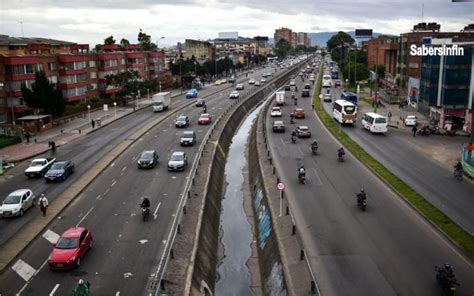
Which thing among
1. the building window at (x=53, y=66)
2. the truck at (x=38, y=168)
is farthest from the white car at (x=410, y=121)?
the building window at (x=53, y=66)

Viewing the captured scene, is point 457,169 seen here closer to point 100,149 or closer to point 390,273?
point 390,273

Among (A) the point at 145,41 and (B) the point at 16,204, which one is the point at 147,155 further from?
(A) the point at 145,41

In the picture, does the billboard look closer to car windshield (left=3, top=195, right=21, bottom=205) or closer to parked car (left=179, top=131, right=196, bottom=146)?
parked car (left=179, top=131, right=196, bottom=146)

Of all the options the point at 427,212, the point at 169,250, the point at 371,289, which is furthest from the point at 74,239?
the point at 427,212

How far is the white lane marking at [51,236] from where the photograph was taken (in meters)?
28.5

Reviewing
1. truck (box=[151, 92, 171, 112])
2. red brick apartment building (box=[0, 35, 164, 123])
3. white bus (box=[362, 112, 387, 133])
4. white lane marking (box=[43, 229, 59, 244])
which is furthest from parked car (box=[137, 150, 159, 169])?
truck (box=[151, 92, 171, 112])

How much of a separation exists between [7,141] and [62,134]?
799cm

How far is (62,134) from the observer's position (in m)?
64.8

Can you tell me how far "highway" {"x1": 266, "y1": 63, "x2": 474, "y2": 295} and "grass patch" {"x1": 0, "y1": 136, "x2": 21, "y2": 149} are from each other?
34.0 meters

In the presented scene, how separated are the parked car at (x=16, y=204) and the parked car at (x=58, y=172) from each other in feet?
20.8

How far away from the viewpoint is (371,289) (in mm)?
21719

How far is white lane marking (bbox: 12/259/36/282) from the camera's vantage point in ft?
77.8

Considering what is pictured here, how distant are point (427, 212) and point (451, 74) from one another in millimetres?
40413

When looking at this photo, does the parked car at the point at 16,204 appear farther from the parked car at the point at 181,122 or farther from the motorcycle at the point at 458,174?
the parked car at the point at 181,122
